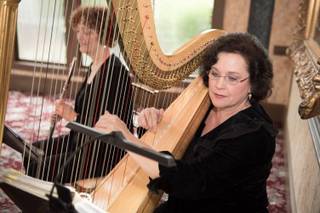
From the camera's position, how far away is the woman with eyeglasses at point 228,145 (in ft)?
4.33

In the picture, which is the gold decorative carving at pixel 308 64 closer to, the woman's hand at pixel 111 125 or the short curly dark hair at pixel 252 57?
the short curly dark hair at pixel 252 57

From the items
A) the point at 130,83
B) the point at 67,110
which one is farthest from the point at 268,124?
the point at 67,110

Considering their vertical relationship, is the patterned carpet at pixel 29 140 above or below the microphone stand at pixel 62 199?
→ below

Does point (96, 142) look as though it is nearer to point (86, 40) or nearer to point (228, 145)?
point (228, 145)

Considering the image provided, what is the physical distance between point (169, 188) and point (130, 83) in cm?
73

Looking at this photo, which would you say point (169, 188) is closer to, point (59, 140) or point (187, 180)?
point (187, 180)

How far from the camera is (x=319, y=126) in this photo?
1.67 meters

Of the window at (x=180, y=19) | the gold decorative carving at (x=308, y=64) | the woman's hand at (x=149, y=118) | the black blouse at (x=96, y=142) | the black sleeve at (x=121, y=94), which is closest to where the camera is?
the gold decorative carving at (x=308, y=64)

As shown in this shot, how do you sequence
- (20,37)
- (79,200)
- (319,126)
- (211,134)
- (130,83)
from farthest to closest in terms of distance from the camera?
(20,37) < (130,83) < (319,126) < (211,134) < (79,200)

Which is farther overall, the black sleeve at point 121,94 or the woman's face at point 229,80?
the black sleeve at point 121,94

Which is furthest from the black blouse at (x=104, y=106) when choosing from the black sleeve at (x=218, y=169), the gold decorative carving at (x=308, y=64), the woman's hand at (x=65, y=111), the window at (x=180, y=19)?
the window at (x=180, y=19)

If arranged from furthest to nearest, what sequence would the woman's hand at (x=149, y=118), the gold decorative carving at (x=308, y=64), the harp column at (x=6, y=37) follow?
the woman's hand at (x=149, y=118), the gold decorative carving at (x=308, y=64), the harp column at (x=6, y=37)

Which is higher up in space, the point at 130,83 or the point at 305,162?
the point at 130,83

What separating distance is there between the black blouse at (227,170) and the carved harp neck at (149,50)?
33 centimetres
